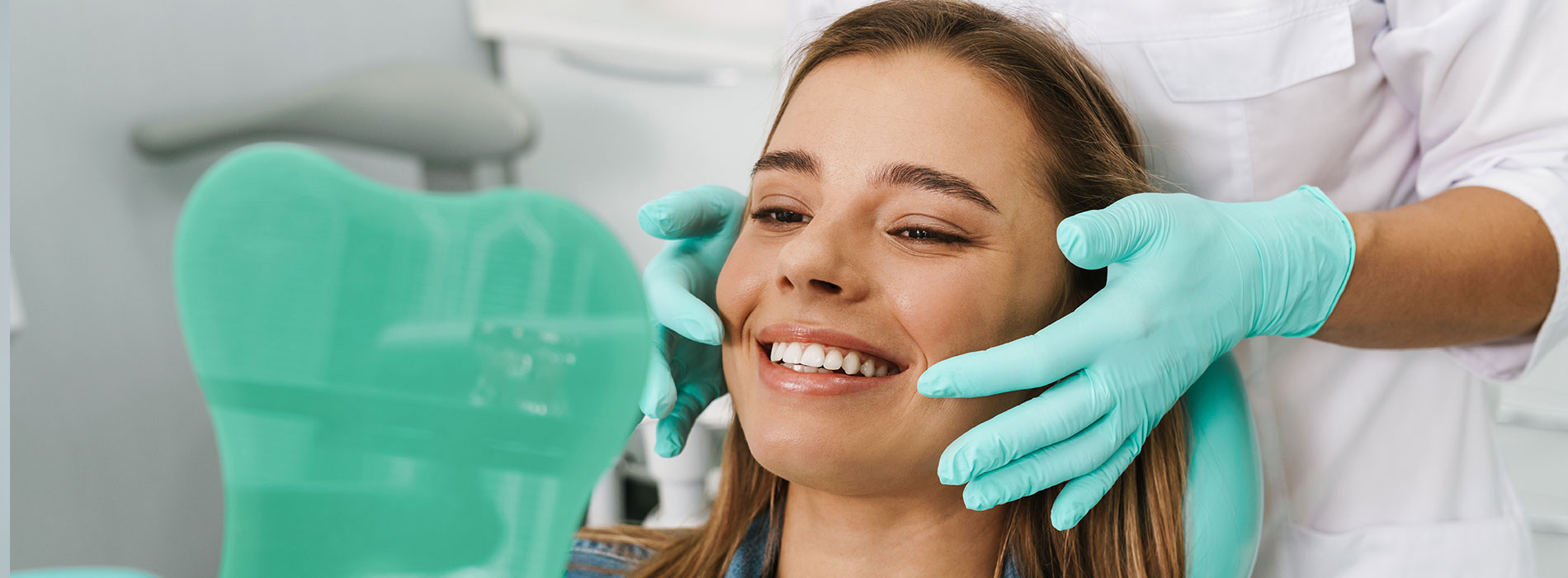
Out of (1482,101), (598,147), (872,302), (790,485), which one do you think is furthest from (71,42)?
(1482,101)

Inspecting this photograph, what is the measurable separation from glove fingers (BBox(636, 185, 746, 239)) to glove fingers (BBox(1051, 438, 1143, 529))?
0.48 metres

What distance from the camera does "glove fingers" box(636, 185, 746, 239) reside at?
112cm

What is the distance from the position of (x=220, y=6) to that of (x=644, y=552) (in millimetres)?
1355

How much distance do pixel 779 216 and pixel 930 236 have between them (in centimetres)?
17

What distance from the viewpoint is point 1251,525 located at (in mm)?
993

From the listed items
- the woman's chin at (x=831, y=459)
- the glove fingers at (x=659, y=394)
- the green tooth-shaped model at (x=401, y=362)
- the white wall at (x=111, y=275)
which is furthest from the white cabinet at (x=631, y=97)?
the green tooth-shaped model at (x=401, y=362)

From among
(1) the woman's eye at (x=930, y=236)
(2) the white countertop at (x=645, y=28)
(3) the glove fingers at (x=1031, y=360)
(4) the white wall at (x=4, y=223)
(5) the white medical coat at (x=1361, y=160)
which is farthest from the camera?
(2) the white countertop at (x=645, y=28)

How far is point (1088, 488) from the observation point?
3.10 feet

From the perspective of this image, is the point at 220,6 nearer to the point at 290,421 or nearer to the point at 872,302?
the point at 872,302

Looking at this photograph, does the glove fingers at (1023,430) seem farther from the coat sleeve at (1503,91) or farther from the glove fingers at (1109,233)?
the coat sleeve at (1503,91)

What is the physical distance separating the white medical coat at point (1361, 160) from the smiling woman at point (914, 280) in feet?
0.33

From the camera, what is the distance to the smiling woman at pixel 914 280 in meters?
0.92

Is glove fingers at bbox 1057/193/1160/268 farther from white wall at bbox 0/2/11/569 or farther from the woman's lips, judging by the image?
white wall at bbox 0/2/11/569

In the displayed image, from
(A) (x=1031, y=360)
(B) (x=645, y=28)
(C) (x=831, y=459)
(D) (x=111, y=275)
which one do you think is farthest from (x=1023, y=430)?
(D) (x=111, y=275)
